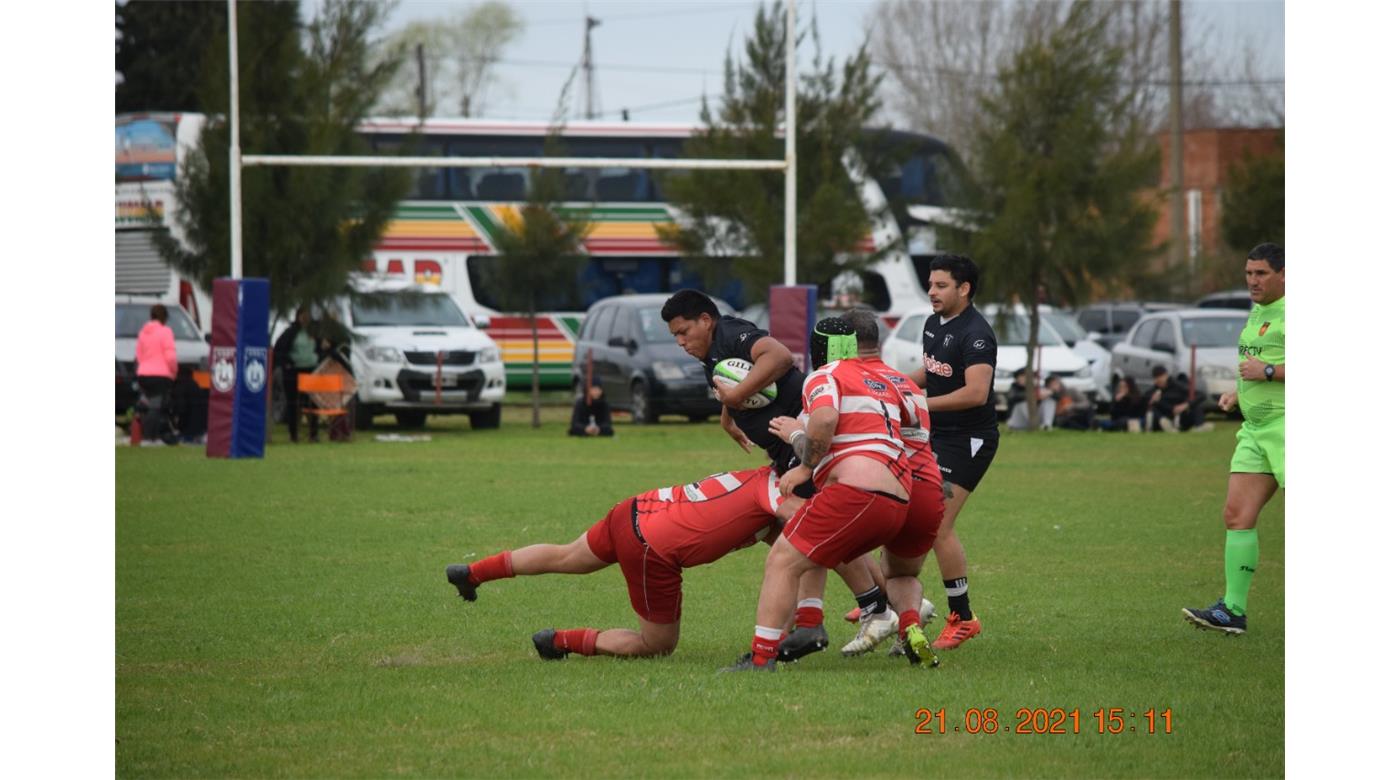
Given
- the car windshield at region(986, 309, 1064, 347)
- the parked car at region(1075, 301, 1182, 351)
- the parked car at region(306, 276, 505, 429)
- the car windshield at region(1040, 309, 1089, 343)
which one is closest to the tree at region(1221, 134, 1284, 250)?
the parked car at region(1075, 301, 1182, 351)

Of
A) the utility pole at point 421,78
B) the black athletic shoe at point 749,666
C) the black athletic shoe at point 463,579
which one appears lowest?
the black athletic shoe at point 749,666

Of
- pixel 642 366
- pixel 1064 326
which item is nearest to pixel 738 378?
pixel 642 366

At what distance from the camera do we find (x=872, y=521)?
25.9 ft

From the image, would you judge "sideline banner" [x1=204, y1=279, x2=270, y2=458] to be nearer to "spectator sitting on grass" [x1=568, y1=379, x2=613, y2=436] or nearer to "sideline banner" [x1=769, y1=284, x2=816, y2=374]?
"spectator sitting on grass" [x1=568, y1=379, x2=613, y2=436]

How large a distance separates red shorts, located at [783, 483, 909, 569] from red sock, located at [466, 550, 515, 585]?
148 centimetres

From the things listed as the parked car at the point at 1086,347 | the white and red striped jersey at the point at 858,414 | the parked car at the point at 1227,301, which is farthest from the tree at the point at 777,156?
the white and red striped jersey at the point at 858,414

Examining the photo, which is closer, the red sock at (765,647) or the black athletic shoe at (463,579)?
the red sock at (765,647)

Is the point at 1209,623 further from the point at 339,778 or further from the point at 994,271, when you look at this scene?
the point at 994,271

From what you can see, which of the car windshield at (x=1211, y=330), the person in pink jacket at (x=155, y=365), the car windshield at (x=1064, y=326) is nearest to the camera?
the person in pink jacket at (x=155, y=365)

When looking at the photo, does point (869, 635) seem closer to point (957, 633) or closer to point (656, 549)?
point (957, 633)

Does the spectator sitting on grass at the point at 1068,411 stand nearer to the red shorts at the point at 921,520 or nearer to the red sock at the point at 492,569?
the red shorts at the point at 921,520

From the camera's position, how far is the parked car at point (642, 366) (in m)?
27.9

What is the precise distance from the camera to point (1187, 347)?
2942 cm

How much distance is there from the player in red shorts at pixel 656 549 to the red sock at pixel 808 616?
1.32 ft
